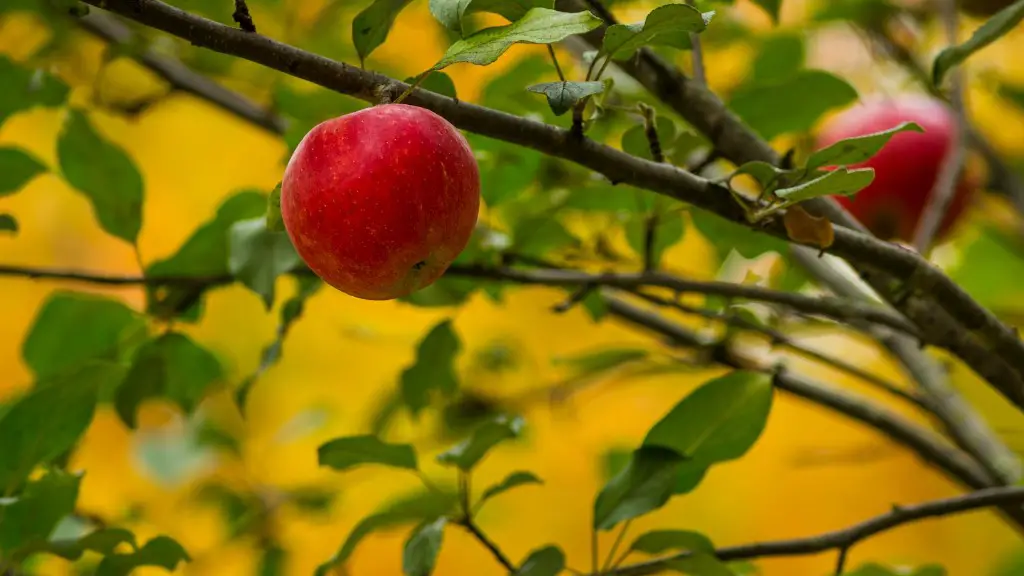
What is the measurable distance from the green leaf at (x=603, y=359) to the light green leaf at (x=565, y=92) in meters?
0.56

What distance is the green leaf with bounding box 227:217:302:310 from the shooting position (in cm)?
73

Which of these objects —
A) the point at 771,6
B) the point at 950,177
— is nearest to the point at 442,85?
the point at 771,6

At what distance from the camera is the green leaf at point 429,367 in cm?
96

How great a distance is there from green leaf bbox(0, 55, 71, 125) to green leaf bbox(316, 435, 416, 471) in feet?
1.29

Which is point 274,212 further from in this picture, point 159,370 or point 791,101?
point 791,101

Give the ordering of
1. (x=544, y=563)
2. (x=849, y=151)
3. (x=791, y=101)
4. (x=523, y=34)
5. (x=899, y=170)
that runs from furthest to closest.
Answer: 1. (x=899, y=170)
2. (x=791, y=101)
3. (x=544, y=563)
4. (x=849, y=151)
5. (x=523, y=34)

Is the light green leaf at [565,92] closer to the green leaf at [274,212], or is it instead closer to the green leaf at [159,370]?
the green leaf at [274,212]

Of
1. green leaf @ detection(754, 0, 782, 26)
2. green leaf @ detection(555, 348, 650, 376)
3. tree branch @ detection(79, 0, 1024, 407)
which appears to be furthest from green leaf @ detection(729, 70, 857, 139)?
green leaf @ detection(555, 348, 650, 376)

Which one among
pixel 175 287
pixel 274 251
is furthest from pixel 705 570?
pixel 175 287

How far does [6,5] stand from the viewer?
36.3 inches

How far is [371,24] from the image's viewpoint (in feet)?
1.94

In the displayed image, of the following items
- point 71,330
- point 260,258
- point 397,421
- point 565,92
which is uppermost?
point 565,92

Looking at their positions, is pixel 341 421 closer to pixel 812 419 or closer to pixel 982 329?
pixel 812 419

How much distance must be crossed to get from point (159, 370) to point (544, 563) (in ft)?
1.24
